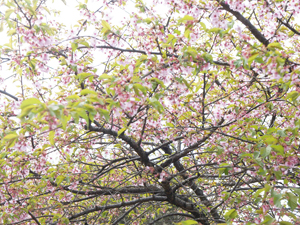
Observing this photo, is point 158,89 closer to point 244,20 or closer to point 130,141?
Answer: point 130,141

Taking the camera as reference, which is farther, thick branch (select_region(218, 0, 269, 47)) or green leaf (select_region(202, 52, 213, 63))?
thick branch (select_region(218, 0, 269, 47))

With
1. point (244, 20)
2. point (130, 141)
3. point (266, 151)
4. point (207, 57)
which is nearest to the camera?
point (266, 151)

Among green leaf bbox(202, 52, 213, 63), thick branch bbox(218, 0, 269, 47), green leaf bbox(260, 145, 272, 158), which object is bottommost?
green leaf bbox(260, 145, 272, 158)

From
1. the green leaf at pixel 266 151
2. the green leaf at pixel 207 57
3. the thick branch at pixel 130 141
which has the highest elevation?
the thick branch at pixel 130 141

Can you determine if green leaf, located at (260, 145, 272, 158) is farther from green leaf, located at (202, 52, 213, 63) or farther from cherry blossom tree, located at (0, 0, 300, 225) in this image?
green leaf, located at (202, 52, 213, 63)

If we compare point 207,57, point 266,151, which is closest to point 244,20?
point 207,57

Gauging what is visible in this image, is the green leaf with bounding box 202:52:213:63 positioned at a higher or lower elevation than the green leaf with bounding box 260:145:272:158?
higher

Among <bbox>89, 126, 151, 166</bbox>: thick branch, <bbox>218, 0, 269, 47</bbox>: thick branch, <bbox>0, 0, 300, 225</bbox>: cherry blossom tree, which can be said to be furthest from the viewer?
<bbox>89, 126, 151, 166</bbox>: thick branch

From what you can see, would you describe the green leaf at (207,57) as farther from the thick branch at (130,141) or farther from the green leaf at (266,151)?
the thick branch at (130,141)

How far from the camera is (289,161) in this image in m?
2.28

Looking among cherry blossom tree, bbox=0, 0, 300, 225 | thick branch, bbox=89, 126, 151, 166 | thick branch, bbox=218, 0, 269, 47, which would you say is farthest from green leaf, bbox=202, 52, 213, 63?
thick branch, bbox=89, 126, 151, 166

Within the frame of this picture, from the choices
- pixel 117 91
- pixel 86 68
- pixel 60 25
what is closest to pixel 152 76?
pixel 117 91

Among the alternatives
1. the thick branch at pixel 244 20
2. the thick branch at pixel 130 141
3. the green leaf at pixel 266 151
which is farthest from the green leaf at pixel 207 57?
the thick branch at pixel 130 141

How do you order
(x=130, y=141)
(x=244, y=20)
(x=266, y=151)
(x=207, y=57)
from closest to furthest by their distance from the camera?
1. (x=266, y=151)
2. (x=207, y=57)
3. (x=244, y=20)
4. (x=130, y=141)
